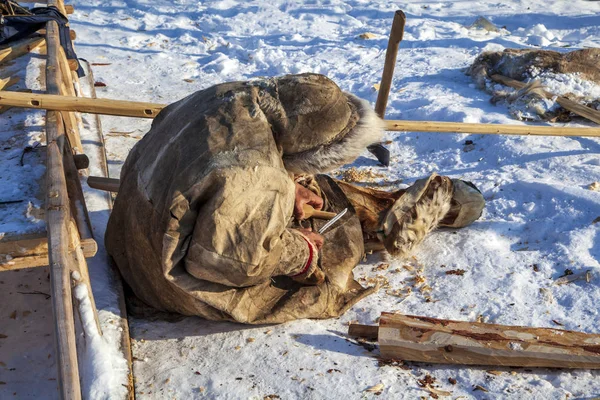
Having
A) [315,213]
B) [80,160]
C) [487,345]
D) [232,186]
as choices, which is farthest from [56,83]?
[487,345]

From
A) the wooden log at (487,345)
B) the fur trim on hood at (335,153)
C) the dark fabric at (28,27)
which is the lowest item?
the wooden log at (487,345)

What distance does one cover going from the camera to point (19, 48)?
5824mm

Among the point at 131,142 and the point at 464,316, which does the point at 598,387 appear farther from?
the point at 131,142

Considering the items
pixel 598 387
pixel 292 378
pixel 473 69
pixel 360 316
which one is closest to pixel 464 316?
pixel 360 316

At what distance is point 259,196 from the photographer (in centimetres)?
284

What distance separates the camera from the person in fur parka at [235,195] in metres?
2.80

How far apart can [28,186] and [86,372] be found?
131 centimetres

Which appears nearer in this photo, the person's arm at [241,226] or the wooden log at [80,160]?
the person's arm at [241,226]

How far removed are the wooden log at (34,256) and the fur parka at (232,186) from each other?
0.73 feet

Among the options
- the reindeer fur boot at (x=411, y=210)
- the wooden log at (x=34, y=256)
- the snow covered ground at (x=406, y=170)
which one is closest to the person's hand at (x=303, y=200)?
the reindeer fur boot at (x=411, y=210)

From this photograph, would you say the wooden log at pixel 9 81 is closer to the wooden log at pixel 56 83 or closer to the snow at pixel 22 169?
the snow at pixel 22 169

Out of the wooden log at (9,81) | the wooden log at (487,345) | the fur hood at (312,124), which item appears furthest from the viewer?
the wooden log at (9,81)

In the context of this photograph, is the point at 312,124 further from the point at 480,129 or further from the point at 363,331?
the point at 480,129

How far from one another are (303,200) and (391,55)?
1854 millimetres
